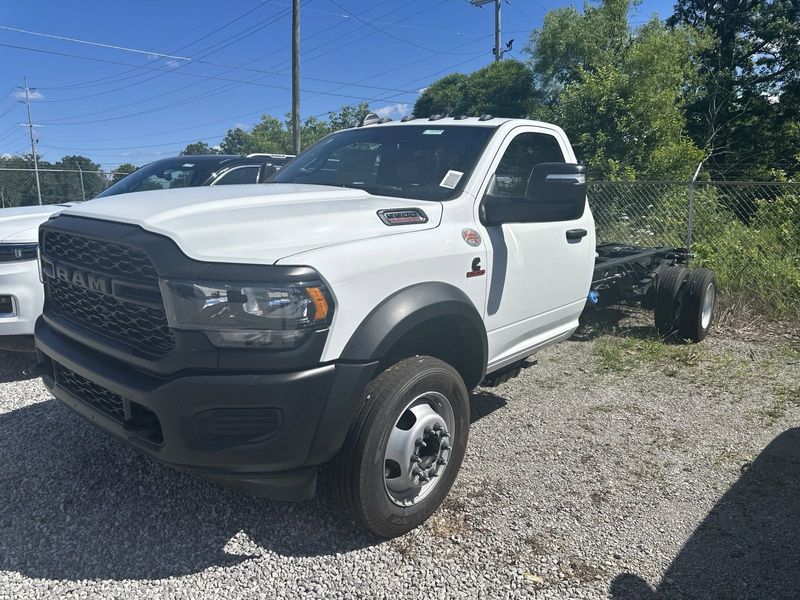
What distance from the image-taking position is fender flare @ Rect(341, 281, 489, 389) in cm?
261

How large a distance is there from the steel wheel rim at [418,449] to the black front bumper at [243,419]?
14.8 inches

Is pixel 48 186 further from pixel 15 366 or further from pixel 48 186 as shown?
pixel 15 366

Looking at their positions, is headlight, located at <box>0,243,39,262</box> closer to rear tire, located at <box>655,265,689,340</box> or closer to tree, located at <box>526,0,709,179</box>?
rear tire, located at <box>655,265,689,340</box>

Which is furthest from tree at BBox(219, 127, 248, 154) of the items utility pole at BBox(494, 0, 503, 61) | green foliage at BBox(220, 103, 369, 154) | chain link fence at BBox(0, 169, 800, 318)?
chain link fence at BBox(0, 169, 800, 318)

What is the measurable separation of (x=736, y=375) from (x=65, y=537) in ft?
17.1

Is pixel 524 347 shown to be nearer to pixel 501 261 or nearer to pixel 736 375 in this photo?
pixel 501 261

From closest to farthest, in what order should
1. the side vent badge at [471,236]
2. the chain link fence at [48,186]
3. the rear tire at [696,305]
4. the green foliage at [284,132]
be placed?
1. the side vent badge at [471,236]
2. the rear tire at [696,305]
3. the chain link fence at [48,186]
4. the green foliage at [284,132]

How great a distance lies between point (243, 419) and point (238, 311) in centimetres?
41

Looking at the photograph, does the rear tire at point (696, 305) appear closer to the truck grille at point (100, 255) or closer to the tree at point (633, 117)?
the truck grille at point (100, 255)

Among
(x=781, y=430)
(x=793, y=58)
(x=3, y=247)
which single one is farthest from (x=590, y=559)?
(x=793, y=58)

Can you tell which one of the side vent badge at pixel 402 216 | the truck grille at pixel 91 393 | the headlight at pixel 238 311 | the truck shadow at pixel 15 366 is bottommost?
the truck shadow at pixel 15 366

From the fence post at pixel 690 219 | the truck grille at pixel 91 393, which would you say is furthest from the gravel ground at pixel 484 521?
the fence post at pixel 690 219

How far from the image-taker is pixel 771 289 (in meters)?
7.64

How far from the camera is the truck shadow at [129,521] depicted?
2.81 metres
